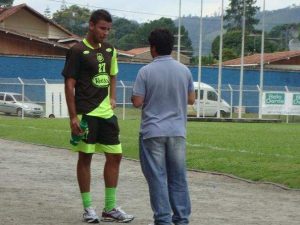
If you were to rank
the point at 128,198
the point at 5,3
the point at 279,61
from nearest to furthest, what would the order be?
the point at 128,198, the point at 279,61, the point at 5,3

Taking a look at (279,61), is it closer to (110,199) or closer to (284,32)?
(284,32)

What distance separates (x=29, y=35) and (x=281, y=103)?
82.7 ft

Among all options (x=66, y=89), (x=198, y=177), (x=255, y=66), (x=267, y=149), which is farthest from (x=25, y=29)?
(x=66, y=89)

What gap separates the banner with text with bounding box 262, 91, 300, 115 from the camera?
146 ft

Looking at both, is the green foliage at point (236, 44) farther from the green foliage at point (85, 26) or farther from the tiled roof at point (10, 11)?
the tiled roof at point (10, 11)

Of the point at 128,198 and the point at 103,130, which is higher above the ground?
the point at 103,130

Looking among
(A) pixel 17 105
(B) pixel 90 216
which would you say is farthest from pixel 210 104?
(B) pixel 90 216

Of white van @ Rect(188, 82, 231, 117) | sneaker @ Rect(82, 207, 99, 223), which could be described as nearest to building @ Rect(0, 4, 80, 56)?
white van @ Rect(188, 82, 231, 117)

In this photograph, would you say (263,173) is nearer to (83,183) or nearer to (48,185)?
(48,185)

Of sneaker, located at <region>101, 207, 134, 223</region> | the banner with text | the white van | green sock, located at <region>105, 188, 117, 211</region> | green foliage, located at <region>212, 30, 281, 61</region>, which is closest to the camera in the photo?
sneaker, located at <region>101, 207, 134, 223</region>

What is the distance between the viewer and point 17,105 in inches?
1688

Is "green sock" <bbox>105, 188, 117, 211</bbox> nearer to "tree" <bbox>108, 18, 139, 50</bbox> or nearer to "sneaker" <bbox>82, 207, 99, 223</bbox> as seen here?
"sneaker" <bbox>82, 207, 99, 223</bbox>

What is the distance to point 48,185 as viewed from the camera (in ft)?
35.3

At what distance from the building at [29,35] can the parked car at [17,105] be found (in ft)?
43.0
